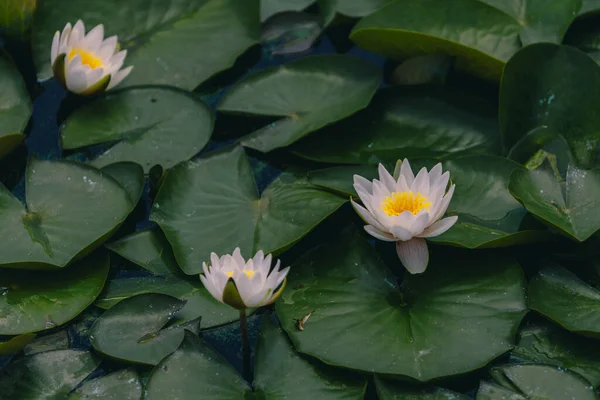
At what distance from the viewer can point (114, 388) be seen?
1.97 metres

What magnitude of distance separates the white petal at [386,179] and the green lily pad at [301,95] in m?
0.37

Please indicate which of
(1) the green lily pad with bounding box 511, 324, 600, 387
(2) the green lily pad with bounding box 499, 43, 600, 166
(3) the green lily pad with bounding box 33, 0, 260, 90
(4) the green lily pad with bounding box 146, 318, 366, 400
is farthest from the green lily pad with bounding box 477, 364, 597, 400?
(3) the green lily pad with bounding box 33, 0, 260, 90

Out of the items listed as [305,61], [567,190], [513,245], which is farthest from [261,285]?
[305,61]

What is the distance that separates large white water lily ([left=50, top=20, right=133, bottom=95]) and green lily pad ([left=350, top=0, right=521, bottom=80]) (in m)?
0.78

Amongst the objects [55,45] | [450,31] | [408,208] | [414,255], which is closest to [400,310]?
[414,255]

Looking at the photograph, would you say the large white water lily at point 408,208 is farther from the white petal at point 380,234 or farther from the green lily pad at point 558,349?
the green lily pad at point 558,349

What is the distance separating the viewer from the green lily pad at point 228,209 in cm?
221

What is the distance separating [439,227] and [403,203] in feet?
0.40

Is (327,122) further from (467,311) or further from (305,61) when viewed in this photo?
(467,311)

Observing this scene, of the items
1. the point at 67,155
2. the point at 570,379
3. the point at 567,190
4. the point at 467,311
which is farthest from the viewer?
the point at 67,155

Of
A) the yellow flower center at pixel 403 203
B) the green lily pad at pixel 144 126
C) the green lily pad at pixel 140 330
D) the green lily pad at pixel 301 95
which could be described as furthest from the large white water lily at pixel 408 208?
the green lily pad at pixel 144 126

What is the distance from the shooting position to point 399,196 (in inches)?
85.4

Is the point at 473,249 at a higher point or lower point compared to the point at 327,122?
lower

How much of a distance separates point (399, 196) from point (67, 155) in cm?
108
